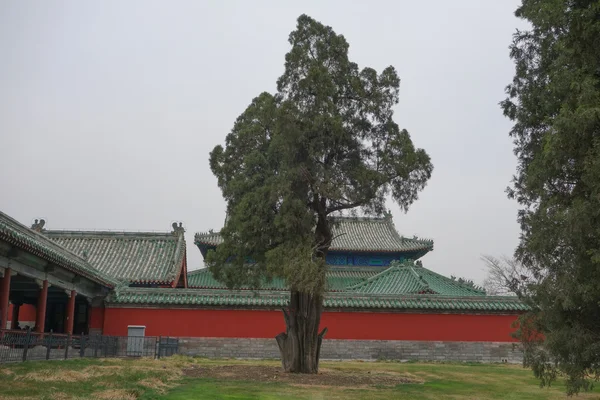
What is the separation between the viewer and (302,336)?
16016mm

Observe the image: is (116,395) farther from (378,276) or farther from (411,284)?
(378,276)

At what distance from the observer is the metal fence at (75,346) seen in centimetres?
1525

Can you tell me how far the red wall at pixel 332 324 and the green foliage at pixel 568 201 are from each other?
12.8 m

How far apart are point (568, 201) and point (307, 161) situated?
725 cm

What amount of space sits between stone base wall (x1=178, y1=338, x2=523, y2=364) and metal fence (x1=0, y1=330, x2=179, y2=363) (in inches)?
51.2

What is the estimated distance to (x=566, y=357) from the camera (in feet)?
32.1

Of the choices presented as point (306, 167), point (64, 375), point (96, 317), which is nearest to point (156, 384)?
point (64, 375)

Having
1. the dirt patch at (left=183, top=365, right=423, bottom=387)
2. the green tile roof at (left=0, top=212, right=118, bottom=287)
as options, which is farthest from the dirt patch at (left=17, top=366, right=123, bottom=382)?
the green tile roof at (left=0, top=212, right=118, bottom=287)

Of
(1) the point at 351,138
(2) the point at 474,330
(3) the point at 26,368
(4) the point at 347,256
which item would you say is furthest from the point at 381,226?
(3) the point at 26,368

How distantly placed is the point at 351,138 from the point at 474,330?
460 inches

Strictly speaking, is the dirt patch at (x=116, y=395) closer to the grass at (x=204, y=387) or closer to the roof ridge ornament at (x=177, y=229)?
the grass at (x=204, y=387)

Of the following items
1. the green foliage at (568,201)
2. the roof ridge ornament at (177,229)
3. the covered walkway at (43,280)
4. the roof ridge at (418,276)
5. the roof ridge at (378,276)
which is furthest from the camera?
the roof ridge ornament at (177,229)

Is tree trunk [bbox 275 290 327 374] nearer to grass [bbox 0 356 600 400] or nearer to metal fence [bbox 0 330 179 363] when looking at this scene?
grass [bbox 0 356 600 400]

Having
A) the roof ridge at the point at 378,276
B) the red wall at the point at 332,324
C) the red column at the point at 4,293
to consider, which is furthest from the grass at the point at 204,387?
the roof ridge at the point at 378,276
